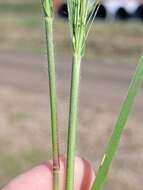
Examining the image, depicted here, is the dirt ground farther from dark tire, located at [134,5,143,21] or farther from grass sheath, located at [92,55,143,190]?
dark tire, located at [134,5,143,21]

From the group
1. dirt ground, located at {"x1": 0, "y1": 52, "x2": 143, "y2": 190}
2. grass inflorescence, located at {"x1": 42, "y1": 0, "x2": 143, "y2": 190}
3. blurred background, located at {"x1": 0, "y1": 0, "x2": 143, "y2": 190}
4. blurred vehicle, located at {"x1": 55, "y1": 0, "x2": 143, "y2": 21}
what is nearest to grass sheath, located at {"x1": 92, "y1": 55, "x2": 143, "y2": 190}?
grass inflorescence, located at {"x1": 42, "y1": 0, "x2": 143, "y2": 190}

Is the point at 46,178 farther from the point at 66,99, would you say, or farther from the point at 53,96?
the point at 66,99

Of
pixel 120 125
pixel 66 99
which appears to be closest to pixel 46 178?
pixel 120 125

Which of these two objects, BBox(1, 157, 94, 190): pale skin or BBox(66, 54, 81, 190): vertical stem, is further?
BBox(1, 157, 94, 190): pale skin

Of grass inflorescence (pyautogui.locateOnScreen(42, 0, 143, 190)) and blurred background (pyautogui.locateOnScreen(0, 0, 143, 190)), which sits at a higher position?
grass inflorescence (pyautogui.locateOnScreen(42, 0, 143, 190))

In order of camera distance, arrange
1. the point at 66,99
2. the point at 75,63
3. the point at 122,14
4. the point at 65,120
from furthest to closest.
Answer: the point at 122,14 → the point at 66,99 → the point at 65,120 → the point at 75,63

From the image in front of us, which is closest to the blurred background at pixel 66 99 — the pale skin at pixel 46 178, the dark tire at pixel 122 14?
the pale skin at pixel 46 178

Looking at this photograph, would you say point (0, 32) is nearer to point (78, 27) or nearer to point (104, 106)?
point (104, 106)
